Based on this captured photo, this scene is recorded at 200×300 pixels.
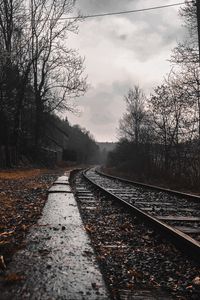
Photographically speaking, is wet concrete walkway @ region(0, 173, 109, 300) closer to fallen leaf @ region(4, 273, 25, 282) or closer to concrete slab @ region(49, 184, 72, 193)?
fallen leaf @ region(4, 273, 25, 282)

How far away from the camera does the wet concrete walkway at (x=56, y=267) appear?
2.46m

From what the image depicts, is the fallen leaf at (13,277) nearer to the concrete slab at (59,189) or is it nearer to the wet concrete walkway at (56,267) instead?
the wet concrete walkway at (56,267)

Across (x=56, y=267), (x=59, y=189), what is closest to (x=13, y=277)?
(x=56, y=267)

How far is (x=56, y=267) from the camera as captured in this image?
306 cm

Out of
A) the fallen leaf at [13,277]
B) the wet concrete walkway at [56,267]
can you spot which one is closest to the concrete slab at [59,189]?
the wet concrete walkway at [56,267]

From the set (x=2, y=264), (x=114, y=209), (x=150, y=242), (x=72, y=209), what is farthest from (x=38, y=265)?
(x=114, y=209)

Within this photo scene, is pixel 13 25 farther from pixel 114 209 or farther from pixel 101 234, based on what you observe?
pixel 101 234

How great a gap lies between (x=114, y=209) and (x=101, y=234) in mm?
2807

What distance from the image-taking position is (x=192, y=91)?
61.0 feet

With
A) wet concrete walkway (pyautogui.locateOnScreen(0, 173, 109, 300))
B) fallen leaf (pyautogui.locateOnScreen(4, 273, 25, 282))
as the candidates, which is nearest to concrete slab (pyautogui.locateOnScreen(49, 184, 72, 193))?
wet concrete walkway (pyautogui.locateOnScreen(0, 173, 109, 300))

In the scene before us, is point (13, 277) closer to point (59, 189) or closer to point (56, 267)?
point (56, 267)

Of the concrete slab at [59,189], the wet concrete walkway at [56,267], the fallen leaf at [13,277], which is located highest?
the concrete slab at [59,189]

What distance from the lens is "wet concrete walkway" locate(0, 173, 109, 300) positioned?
246 centimetres

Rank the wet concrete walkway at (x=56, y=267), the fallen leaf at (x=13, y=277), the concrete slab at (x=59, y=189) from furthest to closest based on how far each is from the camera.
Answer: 1. the concrete slab at (x=59, y=189)
2. the fallen leaf at (x=13, y=277)
3. the wet concrete walkway at (x=56, y=267)
